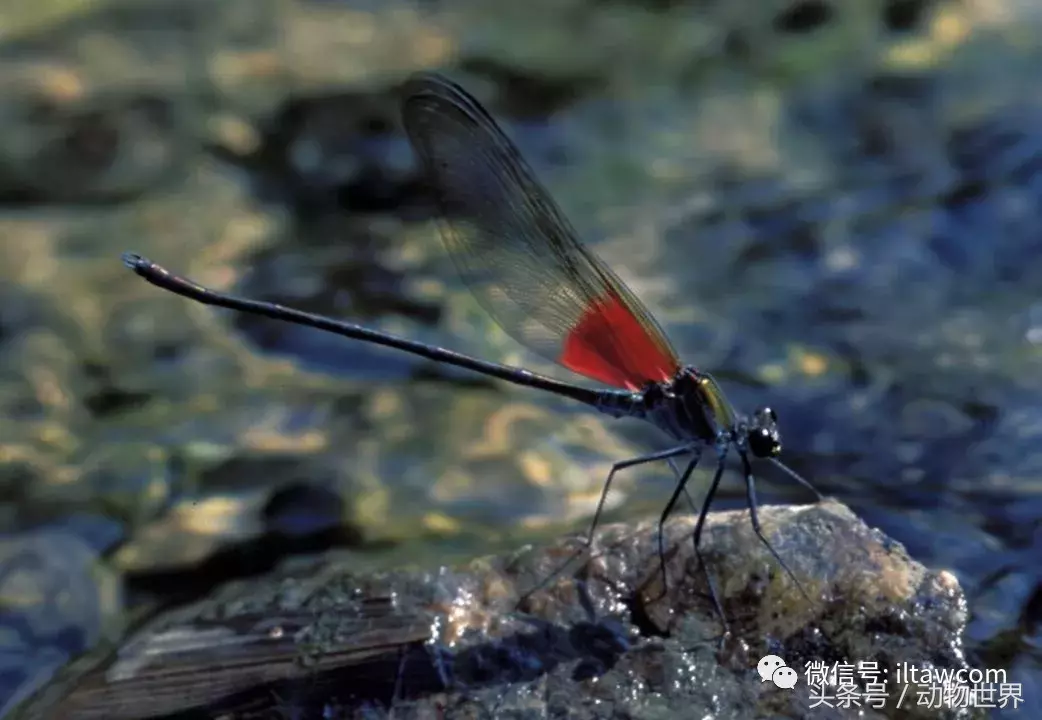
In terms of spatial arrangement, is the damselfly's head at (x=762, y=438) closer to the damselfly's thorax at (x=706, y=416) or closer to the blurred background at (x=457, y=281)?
the damselfly's thorax at (x=706, y=416)

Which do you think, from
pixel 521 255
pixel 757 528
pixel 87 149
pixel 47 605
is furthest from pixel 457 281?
pixel 757 528

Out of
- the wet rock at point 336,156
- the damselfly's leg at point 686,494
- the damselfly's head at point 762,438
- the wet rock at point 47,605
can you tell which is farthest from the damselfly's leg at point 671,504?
the wet rock at point 336,156

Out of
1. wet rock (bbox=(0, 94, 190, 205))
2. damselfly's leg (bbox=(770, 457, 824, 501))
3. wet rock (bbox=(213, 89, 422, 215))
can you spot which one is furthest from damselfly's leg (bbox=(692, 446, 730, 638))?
wet rock (bbox=(0, 94, 190, 205))

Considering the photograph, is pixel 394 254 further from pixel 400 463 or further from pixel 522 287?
pixel 522 287

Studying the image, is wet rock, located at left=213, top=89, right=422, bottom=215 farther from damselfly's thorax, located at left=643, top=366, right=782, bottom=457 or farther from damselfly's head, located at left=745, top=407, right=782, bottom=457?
damselfly's head, located at left=745, top=407, right=782, bottom=457

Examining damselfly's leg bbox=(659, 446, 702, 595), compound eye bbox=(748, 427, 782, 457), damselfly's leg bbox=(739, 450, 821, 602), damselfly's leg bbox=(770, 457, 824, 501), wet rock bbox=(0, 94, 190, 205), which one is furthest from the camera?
wet rock bbox=(0, 94, 190, 205)

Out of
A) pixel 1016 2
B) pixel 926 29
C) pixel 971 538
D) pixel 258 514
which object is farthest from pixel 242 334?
pixel 1016 2

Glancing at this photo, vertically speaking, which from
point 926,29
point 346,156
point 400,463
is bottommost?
point 400,463
